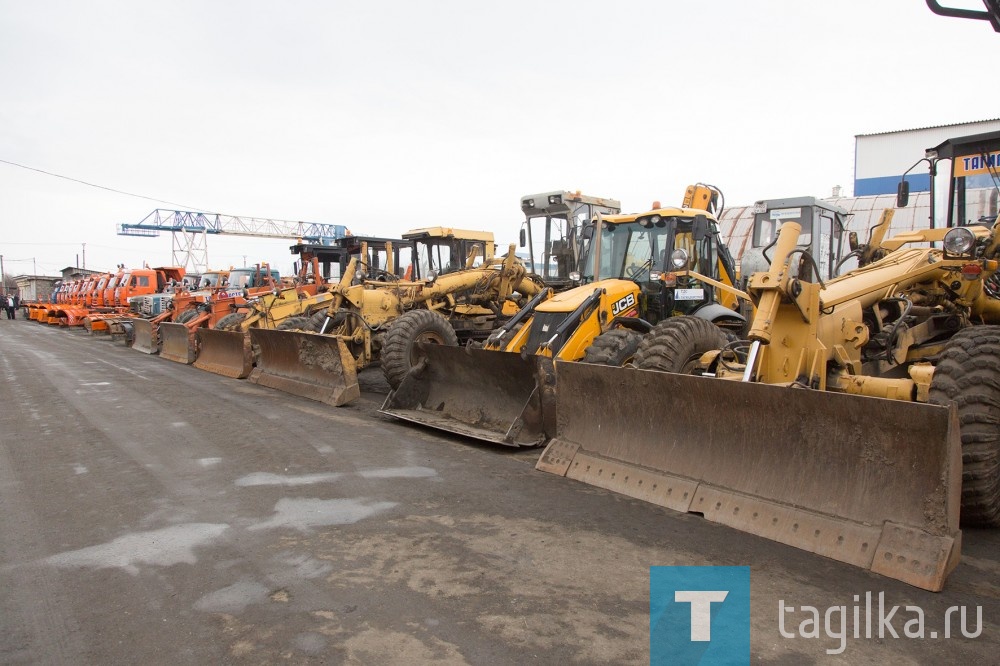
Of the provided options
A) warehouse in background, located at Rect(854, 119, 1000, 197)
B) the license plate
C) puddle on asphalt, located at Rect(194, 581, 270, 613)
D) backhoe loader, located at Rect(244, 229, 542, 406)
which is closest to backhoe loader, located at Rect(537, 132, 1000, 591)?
the license plate

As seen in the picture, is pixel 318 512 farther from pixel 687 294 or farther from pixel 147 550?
pixel 687 294

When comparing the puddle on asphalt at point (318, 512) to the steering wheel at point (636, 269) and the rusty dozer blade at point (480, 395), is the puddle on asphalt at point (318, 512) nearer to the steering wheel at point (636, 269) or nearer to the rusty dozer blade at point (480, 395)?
the rusty dozer blade at point (480, 395)

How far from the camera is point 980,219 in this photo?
6715 mm

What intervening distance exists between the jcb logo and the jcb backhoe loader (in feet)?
0.04

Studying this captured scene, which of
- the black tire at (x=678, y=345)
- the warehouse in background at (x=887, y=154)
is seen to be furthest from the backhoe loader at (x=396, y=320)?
the warehouse in background at (x=887, y=154)

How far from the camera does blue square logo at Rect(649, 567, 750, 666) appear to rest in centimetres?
287

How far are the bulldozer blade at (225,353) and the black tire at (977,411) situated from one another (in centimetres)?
1112

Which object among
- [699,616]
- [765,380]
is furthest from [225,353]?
[699,616]

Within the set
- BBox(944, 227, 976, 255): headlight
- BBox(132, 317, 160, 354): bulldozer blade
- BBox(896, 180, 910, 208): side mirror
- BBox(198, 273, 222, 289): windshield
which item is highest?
BBox(896, 180, 910, 208): side mirror

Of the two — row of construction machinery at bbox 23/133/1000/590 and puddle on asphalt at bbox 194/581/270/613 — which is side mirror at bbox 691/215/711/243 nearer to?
row of construction machinery at bbox 23/133/1000/590

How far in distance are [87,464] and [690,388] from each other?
5534mm

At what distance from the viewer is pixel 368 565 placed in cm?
379

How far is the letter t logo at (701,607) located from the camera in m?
3.06

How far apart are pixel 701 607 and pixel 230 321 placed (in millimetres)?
13754
